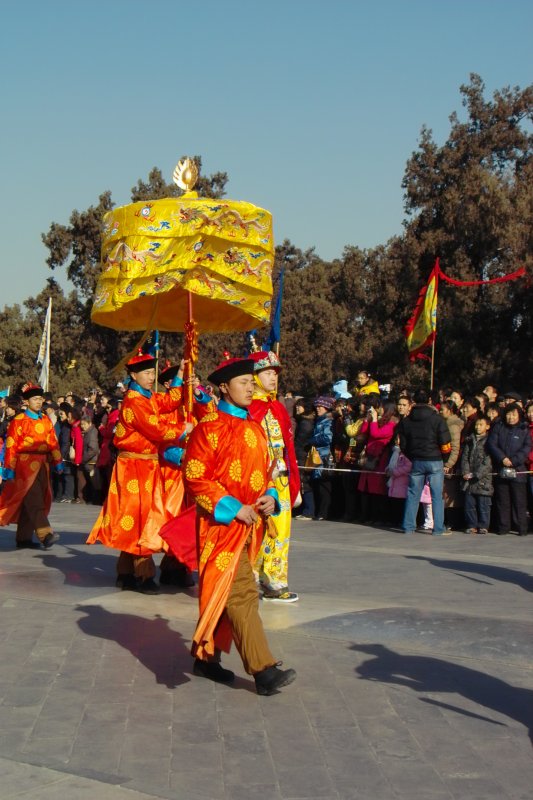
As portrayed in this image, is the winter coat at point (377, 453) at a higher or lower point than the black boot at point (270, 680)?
higher

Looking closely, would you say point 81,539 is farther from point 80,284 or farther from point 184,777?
point 80,284

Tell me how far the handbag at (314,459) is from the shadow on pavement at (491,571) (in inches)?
163

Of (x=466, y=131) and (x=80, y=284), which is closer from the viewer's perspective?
(x=466, y=131)

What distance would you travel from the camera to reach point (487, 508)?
13.7 meters

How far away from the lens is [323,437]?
15602 millimetres

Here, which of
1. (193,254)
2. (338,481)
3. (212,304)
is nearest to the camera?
(193,254)

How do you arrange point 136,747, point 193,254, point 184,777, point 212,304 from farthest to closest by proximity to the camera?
1. point 212,304
2. point 193,254
3. point 136,747
4. point 184,777

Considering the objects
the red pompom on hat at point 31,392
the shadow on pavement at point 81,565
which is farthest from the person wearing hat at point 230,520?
the red pompom on hat at point 31,392

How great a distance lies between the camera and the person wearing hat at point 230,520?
6.05 metres

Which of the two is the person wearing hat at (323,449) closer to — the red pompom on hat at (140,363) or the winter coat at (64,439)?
the winter coat at (64,439)

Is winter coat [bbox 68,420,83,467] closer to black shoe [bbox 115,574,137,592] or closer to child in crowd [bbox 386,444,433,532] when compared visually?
child in crowd [bbox 386,444,433,532]

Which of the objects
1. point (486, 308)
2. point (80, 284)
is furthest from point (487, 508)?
point (80, 284)

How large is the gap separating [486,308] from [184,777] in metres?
26.9

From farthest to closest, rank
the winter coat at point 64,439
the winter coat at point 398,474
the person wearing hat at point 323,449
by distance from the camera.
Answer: the winter coat at point 64,439 → the person wearing hat at point 323,449 → the winter coat at point 398,474
